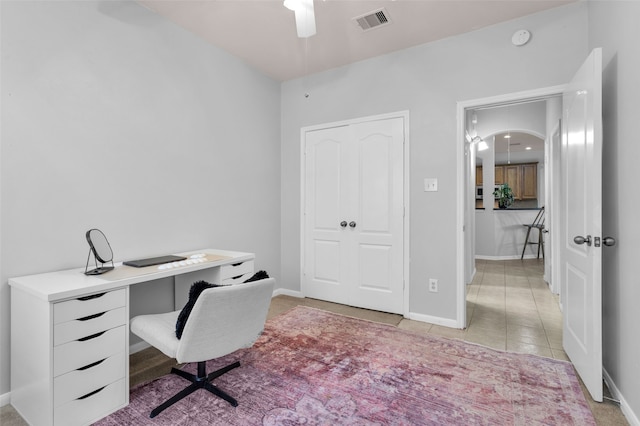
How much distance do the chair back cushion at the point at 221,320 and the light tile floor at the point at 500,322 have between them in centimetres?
82

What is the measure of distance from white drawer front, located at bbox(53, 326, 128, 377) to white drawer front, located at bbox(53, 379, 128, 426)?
18 centimetres

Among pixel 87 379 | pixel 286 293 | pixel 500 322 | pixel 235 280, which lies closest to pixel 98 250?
pixel 87 379

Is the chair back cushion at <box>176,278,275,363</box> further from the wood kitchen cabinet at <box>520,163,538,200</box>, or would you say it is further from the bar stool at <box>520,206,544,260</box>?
the wood kitchen cabinet at <box>520,163,538,200</box>

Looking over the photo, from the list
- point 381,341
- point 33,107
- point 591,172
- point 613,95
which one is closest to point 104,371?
point 33,107

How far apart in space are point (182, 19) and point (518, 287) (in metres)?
5.12

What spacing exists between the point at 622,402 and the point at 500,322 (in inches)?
55.1

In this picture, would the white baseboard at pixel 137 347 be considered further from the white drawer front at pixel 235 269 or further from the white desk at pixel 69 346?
the white drawer front at pixel 235 269

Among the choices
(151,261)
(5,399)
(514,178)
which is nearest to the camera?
(5,399)

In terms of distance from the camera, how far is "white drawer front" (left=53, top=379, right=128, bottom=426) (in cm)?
158

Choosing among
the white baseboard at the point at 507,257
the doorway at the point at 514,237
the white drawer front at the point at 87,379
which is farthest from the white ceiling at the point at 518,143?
the white drawer front at the point at 87,379

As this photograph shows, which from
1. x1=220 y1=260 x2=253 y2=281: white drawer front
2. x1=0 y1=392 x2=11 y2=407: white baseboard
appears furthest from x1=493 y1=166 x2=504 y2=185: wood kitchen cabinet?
x1=0 y1=392 x2=11 y2=407: white baseboard

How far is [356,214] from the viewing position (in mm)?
3607

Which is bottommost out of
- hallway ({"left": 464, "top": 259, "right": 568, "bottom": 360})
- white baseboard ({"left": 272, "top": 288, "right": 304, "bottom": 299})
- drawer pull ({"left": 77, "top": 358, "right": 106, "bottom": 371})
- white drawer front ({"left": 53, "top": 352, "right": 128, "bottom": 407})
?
hallway ({"left": 464, "top": 259, "right": 568, "bottom": 360})

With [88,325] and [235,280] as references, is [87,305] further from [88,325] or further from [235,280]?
[235,280]
